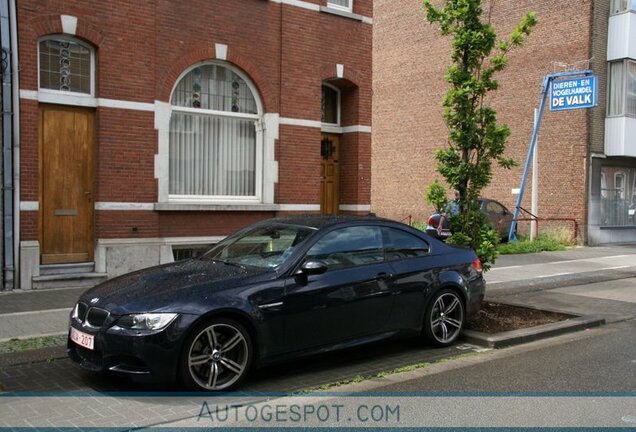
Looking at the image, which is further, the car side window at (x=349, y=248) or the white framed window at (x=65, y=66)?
the white framed window at (x=65, y=66)

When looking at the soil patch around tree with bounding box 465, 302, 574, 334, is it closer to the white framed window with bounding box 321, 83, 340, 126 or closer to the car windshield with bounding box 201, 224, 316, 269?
the car windshield with bounding box 201, 224, 316, 269

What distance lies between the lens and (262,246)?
20.8 feet

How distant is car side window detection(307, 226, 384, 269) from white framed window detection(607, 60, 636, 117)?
17.9 metres

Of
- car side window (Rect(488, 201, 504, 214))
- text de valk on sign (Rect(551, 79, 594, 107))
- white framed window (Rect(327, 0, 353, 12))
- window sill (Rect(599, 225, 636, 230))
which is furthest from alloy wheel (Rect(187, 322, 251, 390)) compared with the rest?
window sill (Rect(599, 225, 636, 230))

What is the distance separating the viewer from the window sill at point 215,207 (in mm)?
11120

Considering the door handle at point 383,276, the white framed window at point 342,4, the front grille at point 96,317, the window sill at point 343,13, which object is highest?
the white framed window at point 342,4

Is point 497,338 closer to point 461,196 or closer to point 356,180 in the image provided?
point 461,196

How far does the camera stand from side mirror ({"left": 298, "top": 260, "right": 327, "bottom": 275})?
5.75 meters

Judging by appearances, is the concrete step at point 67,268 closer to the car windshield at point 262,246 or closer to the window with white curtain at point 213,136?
the window with white curtain at point 213,136

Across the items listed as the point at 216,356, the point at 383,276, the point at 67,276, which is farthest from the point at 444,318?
the point at 67,276

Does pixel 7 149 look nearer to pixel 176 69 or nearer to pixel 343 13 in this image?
pixel 176 69

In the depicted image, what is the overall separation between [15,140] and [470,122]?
680cm

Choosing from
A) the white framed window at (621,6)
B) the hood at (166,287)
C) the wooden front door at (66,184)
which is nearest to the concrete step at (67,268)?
the wooden front door at (66,184)

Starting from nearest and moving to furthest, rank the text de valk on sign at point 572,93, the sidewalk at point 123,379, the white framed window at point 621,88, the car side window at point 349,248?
the sidewalk at point 123,379
the car side window at point 349,248
the text de valk on sign at point 572,93
the white framed window at point 621,88
